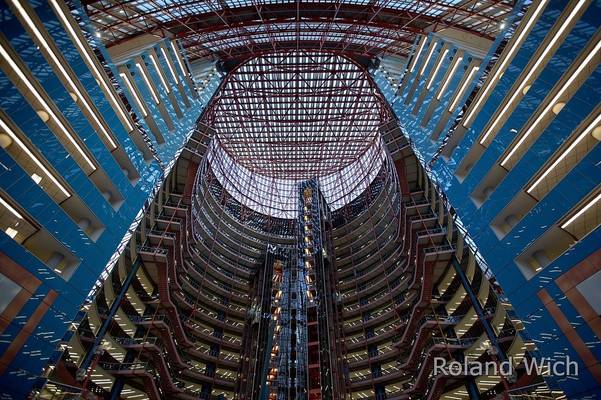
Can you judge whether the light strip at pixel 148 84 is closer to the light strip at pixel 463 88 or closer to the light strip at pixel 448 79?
the light strip at pixel 448 79

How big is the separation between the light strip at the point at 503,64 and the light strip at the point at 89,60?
24.1 metres

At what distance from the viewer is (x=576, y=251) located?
42.5 ft

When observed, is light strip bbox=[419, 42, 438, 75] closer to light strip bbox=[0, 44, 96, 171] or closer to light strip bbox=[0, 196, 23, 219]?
light strip bbox=[0, 44, 96, 171]

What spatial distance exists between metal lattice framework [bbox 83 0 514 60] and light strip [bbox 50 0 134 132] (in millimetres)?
9009

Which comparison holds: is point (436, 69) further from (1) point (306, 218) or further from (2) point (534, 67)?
(1) point (306, 218)

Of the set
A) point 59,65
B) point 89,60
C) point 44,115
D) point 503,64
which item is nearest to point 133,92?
point 89,60

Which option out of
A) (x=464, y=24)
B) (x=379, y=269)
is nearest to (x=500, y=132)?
(x=464, y=24)

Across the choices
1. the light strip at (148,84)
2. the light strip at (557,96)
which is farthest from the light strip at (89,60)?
the light strip at (557,96)

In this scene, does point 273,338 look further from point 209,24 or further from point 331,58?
point 331,58

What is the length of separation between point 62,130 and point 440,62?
28454 millimetres

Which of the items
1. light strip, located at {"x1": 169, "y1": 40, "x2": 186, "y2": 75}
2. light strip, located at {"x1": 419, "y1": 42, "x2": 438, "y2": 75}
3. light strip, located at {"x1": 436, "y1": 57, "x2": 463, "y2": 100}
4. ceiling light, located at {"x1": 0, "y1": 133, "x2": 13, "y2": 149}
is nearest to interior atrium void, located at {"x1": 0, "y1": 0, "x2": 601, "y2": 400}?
ceiling light, located at {"x1": 0, "y1": 133, "x2": 13, "y2": 149}

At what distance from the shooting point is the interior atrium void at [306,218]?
1379 centimetres

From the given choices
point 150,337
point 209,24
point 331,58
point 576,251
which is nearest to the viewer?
point 576,251

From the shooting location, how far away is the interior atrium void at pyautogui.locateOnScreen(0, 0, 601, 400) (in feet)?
45.2
